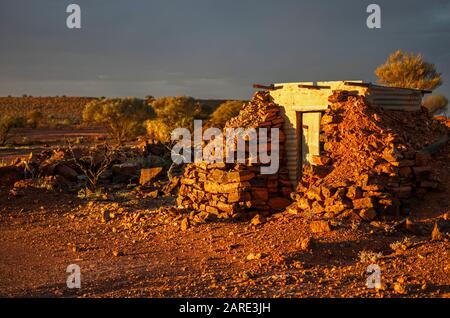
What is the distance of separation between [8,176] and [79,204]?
320 centimetres

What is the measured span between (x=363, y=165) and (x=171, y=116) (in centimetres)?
2193

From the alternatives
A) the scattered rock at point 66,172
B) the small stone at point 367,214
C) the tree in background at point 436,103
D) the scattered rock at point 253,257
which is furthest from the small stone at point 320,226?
the tree in background at point 436,103

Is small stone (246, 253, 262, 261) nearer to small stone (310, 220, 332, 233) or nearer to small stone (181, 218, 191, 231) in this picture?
small stone (310, 220, 332, 233)

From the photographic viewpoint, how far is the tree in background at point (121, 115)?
95.8ft

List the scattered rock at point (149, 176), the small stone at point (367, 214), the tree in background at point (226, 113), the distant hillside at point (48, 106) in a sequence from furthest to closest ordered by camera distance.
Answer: the distant hillside at point (48, 106)
the tree in background at point (226, 113)
the scattered rock at point (149, 176)
the small stone at point (367, 214)

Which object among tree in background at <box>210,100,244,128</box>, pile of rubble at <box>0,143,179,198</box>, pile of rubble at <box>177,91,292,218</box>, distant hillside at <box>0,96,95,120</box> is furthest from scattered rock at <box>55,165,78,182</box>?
distant hillside at <box>0,96,95,120</box>

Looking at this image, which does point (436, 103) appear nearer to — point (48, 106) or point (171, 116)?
point (171, 116)

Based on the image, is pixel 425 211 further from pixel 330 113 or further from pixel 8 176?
pixel 8 176

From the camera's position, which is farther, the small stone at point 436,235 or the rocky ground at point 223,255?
the small stone at point 436,235

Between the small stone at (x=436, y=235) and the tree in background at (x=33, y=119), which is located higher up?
the tree in background at (x=33, y=119)

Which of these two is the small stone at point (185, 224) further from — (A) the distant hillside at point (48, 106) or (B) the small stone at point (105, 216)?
(A) the distant hillside at point (48, 106)

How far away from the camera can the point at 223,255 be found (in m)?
7.40

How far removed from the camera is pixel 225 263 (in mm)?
6984

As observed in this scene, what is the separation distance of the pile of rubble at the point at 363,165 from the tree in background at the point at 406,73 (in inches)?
376
